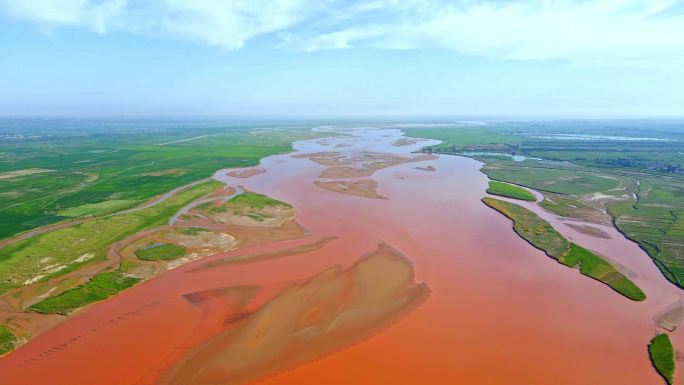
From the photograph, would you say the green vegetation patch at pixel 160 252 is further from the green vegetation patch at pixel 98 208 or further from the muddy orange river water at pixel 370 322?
the green vegetation patch at pixel 98 208

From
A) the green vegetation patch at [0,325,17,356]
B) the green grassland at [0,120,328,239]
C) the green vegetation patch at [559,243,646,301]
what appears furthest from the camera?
the green grassland at [0,120,328,239]

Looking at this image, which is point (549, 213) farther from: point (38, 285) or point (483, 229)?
point (38, 285)

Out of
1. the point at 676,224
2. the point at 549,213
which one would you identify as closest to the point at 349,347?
the point at 549,213

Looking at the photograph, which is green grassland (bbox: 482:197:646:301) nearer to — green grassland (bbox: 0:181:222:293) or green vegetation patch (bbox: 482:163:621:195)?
green vegetation patch (bbox: 482:163:621:195)

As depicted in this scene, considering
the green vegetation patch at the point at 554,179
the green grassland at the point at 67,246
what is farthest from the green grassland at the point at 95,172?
the green vegetation patch at the point at 554,179

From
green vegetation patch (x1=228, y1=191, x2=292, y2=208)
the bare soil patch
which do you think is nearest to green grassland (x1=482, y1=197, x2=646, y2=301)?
the bare soil patch

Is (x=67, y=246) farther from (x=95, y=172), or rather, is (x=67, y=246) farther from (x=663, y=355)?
(x=95, y=172)
